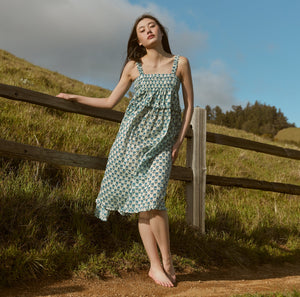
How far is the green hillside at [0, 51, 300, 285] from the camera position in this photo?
272 centimetres

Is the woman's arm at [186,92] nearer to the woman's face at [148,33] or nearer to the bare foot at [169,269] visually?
the woman's face at [148,33]

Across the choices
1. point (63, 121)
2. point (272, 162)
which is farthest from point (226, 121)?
point (63, 121)

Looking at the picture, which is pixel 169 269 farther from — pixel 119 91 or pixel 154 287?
pixel 119 91

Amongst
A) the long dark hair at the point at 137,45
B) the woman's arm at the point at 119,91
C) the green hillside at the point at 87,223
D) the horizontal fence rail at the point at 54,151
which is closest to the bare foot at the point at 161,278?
the green hillside at the point at 87,223

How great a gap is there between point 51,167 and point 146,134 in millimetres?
1847

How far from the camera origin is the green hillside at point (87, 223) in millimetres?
2721

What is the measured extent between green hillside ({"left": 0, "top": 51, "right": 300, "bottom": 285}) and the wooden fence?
312 mm

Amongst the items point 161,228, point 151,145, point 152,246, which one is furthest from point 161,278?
point 151,145

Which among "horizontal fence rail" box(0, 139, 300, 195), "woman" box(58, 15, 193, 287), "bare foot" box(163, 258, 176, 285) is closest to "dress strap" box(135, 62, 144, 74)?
"woman" box(58, 15, 193, 287)

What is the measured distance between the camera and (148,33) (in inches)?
108

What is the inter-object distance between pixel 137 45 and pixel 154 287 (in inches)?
77.1

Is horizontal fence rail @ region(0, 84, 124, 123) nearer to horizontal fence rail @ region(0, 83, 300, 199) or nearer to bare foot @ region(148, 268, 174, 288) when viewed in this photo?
horizontal fence rail @ region(0, 83, 300, 199)

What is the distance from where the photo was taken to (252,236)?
411cm

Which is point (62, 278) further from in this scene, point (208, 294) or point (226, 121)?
point (226, 121)
